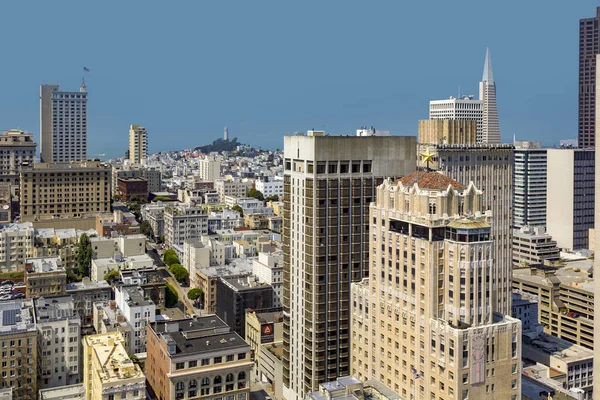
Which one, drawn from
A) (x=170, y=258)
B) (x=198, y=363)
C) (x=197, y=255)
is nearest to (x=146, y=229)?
(x=170, y=258)

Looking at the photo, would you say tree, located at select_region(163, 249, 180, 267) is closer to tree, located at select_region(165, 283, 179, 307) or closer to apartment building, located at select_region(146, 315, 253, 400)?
tree, located at select_region(165, 283, 179, 307)

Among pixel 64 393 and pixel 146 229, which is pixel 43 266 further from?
pixel 146 229

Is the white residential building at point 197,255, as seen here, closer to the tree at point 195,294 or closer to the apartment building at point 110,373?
the tree at point 195,294

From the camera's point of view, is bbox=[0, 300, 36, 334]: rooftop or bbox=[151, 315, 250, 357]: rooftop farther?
bbox=[0, 300, 36, 334]: rooftop

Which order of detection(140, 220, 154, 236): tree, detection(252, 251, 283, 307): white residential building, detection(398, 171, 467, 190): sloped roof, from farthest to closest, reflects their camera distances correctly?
detection(140, 220, 154, 236): tree, detection(252, 251, 283, 307): white residential building, detection(398, 171, 467, 190): sloped roof

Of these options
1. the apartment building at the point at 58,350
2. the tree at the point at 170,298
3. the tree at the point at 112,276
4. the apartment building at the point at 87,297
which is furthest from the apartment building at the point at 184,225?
the apartment building at the point at 58,350

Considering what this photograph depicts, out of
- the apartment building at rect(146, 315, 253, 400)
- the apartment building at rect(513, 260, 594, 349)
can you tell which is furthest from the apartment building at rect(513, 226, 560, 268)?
the apartment building at rect(146, 315, 253, 400)
